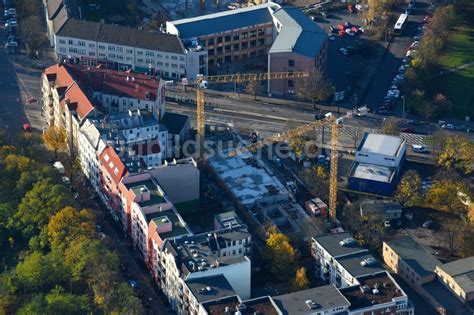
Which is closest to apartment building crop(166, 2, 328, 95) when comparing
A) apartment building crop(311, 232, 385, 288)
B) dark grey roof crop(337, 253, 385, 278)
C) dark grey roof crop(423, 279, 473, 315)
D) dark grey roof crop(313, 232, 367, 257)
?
dark grey roof crop(313, 232, 367, 257)

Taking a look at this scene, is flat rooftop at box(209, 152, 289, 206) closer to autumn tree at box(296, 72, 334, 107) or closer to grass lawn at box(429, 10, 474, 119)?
autumn tree at box(296, 72, 334, 107)

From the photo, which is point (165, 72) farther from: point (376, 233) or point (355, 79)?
point (376, 233)

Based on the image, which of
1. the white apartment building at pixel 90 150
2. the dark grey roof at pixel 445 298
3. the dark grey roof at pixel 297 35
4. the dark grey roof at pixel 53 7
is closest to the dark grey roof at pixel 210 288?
the dark grey roof at pixel 445 298

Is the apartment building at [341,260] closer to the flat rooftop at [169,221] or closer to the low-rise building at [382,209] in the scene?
the low-rise building at [382,209]

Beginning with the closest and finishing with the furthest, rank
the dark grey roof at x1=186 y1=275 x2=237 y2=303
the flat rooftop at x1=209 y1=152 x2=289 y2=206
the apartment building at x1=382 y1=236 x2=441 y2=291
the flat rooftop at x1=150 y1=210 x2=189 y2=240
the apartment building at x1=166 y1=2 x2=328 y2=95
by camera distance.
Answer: the dark grey roof at x1=186 y1=275 x2=237 y2=303
the flat rooftop at x1=150 y1=210 x2=189 y2=240
the apartment building at x1=382 y1=236 x2=441 y2=291
the flat rooftop at x1=209 y1=152 x2=289 y2=206
the apartment building at x1=166 y1=2 x2=328 y2=95

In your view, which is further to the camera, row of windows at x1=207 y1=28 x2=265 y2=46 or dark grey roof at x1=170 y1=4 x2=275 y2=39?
row of windows at x1=207 y1=28 x2=265 y2=46

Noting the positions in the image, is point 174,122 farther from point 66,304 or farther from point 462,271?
point 462,271
